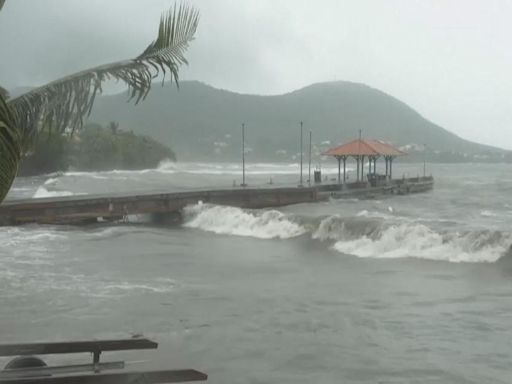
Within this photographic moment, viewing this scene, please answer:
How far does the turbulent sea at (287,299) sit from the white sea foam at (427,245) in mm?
58

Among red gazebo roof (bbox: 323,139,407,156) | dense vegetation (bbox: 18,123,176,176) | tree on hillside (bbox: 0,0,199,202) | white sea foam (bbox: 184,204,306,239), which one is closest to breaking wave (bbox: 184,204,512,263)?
white sea foam (bbox: 184,204,306,239)

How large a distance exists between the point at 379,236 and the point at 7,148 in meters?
18.7

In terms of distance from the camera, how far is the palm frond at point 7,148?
4281 millimetres

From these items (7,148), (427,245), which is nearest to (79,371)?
(7,148)

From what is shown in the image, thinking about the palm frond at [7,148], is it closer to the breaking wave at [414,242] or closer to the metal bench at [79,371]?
the metal bench at [79,371]

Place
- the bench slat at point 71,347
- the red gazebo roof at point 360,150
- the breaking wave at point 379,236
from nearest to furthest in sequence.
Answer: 1. the bench slat at point 71,347
2. the breaking wave at point 379,236
3. the red gazebo roof at point 360,150

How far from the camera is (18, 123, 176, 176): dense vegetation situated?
97.7 metres

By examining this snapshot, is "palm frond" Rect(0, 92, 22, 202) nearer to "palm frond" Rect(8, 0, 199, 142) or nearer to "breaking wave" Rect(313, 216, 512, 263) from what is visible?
"palm frond" Rect(8, 0, 199, 142)

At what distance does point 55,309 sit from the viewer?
1134 centimetres

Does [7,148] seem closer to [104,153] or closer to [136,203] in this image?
[136,203]

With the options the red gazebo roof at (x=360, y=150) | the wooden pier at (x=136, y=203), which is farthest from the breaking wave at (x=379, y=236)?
the red gazebo roof at (x=360, y=150)

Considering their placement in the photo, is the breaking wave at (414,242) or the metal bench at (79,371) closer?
the metal bench at (79,371)

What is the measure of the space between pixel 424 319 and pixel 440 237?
10.1m

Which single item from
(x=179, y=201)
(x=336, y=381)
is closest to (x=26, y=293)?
(x=336, y=381)
